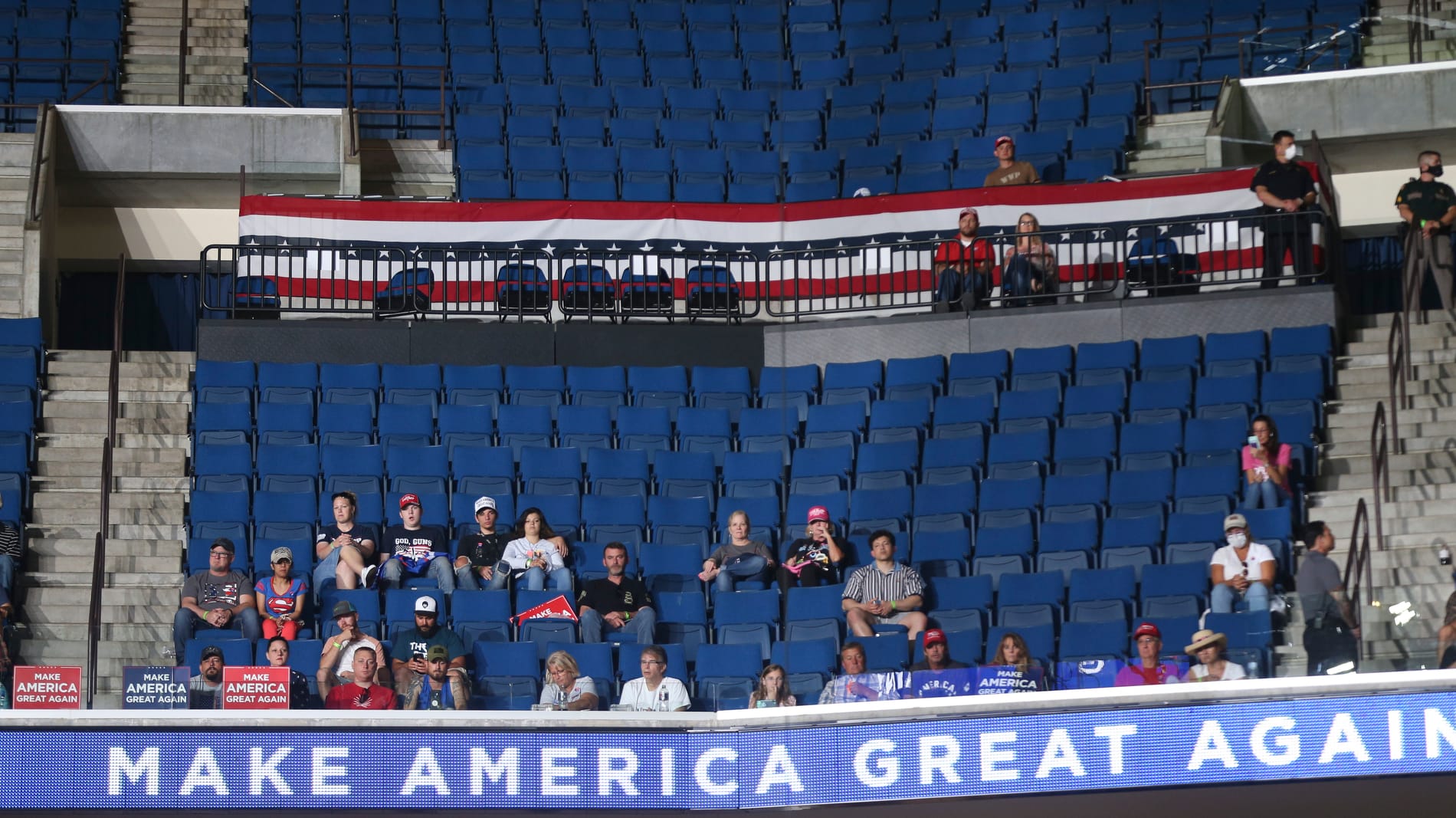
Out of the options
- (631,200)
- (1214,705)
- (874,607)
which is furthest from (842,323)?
(1214,705)

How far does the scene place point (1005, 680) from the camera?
10.3m

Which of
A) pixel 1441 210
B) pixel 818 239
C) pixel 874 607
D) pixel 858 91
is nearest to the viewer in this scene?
pixel 874 607

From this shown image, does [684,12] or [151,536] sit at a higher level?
[684,12]

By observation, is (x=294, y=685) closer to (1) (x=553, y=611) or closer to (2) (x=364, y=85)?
(1) (x=553, y=611)

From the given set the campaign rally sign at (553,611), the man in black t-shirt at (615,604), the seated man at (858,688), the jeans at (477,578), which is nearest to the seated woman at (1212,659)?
the seated man at (858,688)

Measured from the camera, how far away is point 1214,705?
397 inches

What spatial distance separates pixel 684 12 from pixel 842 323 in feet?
A: 19.0

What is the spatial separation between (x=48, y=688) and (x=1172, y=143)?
11228 millimetres

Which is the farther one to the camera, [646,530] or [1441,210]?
[1441,210]

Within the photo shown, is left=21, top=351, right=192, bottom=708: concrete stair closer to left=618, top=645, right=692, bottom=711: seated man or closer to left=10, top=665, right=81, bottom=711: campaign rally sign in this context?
left=10, top=665, right=81, bottom=711: campaign rally sign

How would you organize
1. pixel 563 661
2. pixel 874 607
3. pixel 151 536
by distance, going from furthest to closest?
pixel 151 536, pixel 874 607, pixel 563 661

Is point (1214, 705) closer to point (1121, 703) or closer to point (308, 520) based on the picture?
point (1121, 703)

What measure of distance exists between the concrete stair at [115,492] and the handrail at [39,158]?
2.27 meters

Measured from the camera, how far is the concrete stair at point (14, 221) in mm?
16922
